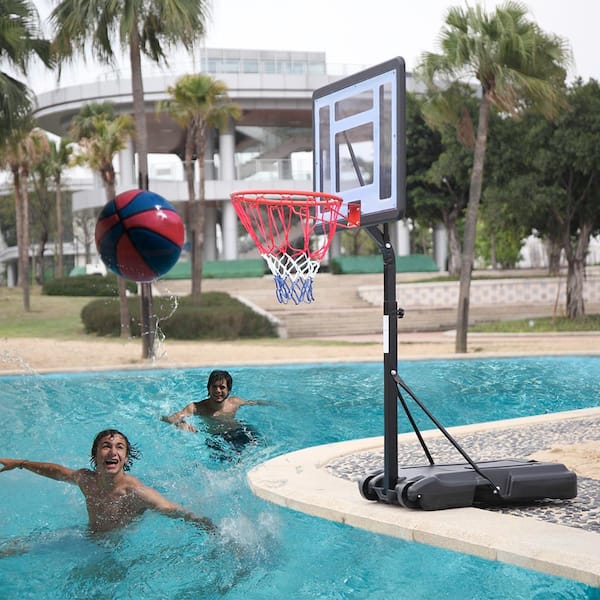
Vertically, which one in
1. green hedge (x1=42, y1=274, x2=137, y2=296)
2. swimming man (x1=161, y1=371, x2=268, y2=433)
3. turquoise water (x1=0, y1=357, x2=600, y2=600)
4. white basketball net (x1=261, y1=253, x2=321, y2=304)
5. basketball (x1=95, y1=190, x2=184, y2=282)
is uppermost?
basketball (x1=95, y1=190, x2=184, y2=282)

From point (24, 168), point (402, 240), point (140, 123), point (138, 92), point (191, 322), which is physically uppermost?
point (138, 92)

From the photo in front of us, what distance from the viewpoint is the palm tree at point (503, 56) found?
18.7m

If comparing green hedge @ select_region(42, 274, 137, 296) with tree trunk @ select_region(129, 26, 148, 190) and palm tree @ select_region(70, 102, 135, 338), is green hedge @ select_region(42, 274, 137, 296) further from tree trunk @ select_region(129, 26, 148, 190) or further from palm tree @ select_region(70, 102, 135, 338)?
tree trunk @ select_region(129, 26, 148, 190)

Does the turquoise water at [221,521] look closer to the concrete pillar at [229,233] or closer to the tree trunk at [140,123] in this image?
the tree trunk at [140,123]

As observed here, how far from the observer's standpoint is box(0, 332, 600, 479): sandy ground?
18.7 m

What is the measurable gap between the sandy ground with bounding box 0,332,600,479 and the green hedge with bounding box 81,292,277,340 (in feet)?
2.83

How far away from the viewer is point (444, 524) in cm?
610

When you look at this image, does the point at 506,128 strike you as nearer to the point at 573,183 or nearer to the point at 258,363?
the point at 573,183

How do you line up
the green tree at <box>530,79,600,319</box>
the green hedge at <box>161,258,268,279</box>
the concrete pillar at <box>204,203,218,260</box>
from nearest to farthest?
the green tree at <box>530,79,600,319</box> < the green hedge at <box>161,258,268,279</box> < the concrete pillar at <box>204,203,218,260</box>

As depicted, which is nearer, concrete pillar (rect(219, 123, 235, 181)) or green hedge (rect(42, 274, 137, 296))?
green hedge (rect(42, 274, 137, 296))

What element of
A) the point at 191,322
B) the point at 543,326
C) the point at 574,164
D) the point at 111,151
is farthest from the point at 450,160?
the point at 111,151

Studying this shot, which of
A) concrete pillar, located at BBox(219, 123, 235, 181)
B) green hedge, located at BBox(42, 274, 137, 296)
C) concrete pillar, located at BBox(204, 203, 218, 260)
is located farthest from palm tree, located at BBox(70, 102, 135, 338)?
concrete pillar, located at BBox(204, 203, 218, 260)

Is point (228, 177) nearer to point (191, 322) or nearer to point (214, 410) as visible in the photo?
point (191, 322)

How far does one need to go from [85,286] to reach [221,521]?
32.9 m
